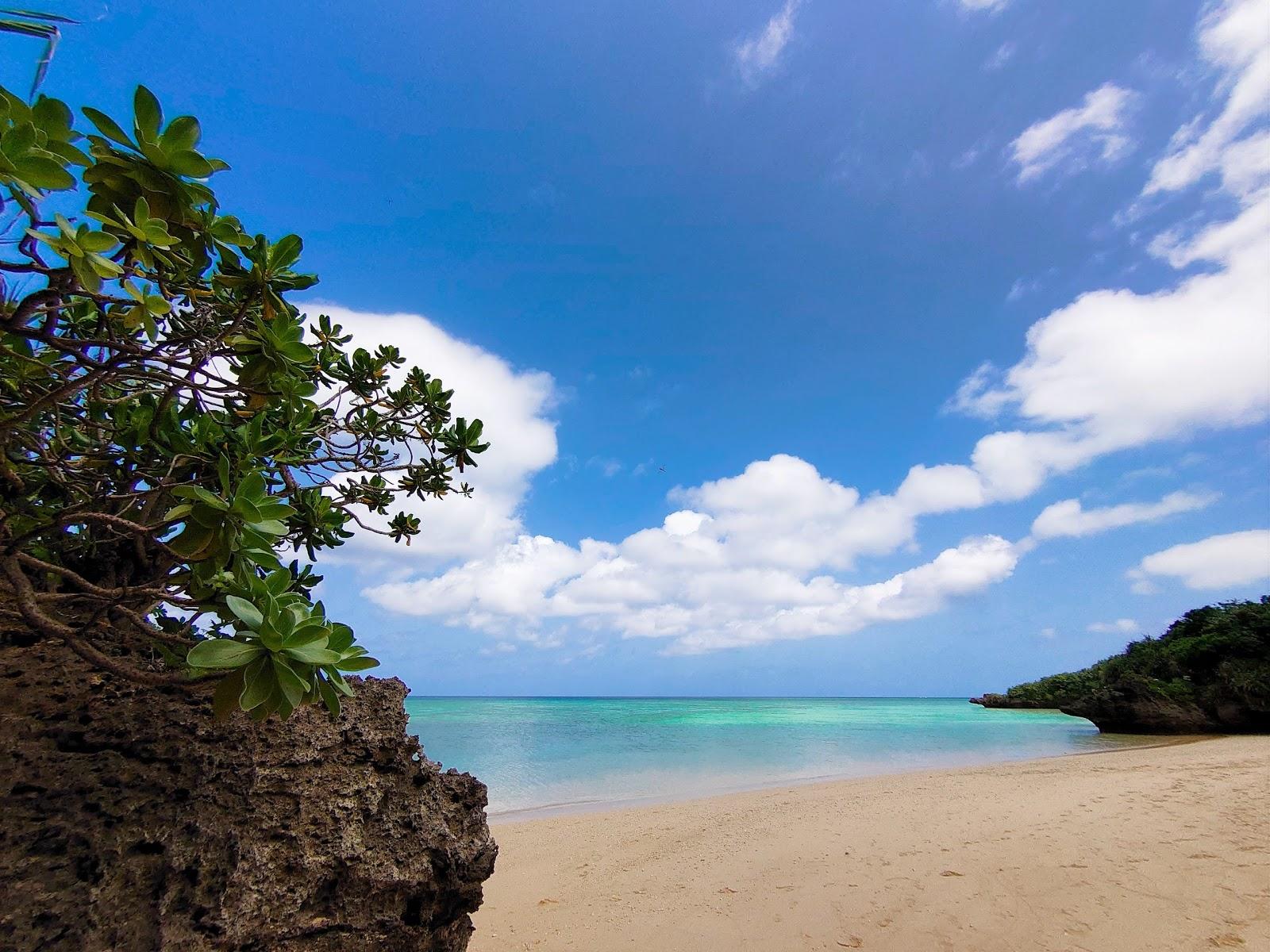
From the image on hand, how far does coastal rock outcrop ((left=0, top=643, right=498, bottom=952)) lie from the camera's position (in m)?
1.94

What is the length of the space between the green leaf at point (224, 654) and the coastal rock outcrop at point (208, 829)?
1094 millimetres

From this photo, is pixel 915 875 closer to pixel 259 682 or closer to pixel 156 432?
pixel 259 682

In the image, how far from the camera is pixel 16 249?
6.55 feet

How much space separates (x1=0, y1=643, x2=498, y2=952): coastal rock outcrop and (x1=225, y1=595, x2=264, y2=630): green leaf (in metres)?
1.15

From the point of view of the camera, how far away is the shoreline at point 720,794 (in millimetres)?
9227

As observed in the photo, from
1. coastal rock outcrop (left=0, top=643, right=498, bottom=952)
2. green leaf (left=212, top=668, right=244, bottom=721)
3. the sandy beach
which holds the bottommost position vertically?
the sandy beach

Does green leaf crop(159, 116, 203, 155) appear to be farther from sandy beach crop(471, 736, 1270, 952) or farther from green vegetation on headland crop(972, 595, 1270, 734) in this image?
green vegetation on headland crop(972, 595, 1270, 734)

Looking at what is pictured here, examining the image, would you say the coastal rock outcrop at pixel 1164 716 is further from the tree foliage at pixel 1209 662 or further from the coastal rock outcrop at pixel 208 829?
the coastal rock outcrop at pixel 208 829

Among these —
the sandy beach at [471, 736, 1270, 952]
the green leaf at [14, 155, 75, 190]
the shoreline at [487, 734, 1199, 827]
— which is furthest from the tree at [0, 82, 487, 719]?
the shoreline at [487, 734, 1199, 827]

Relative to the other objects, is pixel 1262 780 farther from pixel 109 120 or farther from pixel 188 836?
pixel 109 120

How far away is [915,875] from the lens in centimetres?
468

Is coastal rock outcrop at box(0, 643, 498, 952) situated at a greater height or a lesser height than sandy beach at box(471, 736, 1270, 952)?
greater

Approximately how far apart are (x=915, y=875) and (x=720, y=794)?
6.26 meters

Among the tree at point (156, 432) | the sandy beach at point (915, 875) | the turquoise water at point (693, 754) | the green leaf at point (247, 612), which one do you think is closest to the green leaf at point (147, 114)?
the tree at point (156, 432)
